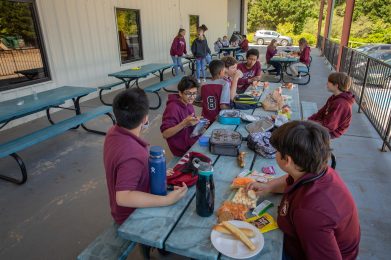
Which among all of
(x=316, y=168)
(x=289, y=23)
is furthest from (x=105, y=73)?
(x=289, y=23)

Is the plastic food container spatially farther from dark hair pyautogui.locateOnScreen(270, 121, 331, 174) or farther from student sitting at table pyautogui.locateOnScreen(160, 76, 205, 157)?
dark hair pyautogui.locateOnScreen(270, 121, 331, 174)

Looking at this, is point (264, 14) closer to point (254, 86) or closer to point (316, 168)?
point (254, 86)

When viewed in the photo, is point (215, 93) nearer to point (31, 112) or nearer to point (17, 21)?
point (31, 112)

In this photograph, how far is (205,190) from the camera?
4.50ft

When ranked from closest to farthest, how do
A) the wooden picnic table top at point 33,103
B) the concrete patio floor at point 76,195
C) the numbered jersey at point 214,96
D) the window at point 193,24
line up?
1. the concrete patio floor at point 76,195
2. the numbered jersey at point 214,96
3. the wooden picnic table top at point 33,103
4. the window at point 193,24

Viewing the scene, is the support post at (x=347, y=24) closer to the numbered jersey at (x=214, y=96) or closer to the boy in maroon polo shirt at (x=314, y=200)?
the numbered jersey at (x=214, y=96)

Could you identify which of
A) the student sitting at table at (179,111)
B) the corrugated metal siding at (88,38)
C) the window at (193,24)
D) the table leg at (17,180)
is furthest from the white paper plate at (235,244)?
the window at (193,24)

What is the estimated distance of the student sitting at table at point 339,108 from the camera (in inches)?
112

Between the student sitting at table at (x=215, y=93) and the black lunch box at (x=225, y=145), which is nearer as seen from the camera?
the black lunch box at (x=225, y=145)

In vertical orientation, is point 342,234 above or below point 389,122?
above

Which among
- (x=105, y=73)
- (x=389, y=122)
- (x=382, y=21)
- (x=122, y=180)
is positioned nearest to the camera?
(x=122, y=180)

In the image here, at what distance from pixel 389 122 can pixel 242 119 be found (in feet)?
7.98

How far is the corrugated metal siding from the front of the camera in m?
5.79

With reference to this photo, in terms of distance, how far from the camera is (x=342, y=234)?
125 centimetres
